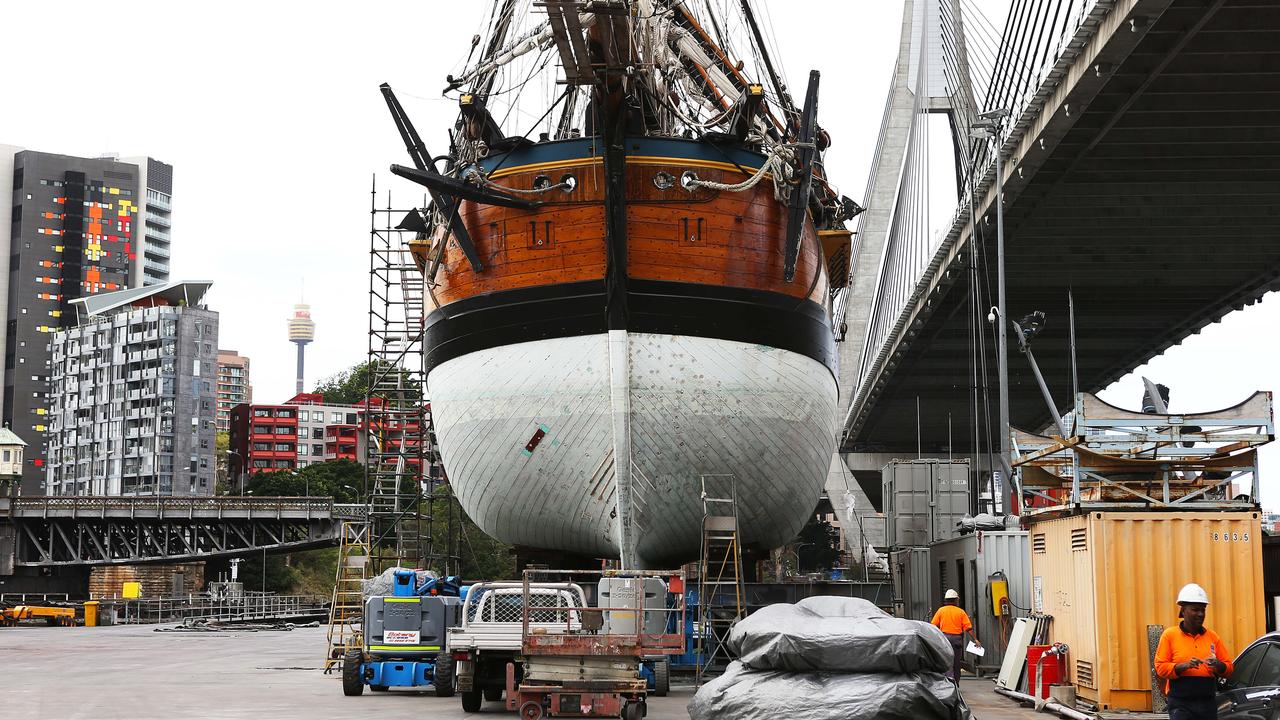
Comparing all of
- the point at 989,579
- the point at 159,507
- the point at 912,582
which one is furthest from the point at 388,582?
the point at 159,507

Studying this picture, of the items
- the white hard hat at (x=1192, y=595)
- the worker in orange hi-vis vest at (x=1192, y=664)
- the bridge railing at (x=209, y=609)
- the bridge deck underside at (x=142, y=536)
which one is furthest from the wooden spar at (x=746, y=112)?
the bridge deck underside at (x=142, y=536)

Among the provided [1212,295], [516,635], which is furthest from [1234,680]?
[1212,295]

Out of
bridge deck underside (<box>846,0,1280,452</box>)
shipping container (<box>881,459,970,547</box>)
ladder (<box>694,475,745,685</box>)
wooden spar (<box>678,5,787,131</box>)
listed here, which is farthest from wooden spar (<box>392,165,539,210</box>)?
shipping container (<box>881,459,970,547</box>)

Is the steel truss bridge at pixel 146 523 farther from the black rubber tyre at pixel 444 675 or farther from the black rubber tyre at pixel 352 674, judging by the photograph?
the black rubber tyre at pixel 444 675

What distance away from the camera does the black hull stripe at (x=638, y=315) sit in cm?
1855

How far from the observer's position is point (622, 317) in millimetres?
18391

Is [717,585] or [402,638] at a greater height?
[717,585]

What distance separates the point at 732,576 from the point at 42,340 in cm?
14478

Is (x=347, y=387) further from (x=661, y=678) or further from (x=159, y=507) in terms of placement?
(x=661, y=678)

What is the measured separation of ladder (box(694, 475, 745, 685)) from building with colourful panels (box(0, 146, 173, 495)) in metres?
136

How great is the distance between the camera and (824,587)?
19.3 m

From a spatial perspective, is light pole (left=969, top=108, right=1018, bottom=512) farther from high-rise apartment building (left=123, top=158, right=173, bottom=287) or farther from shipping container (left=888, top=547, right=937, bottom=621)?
high-rise apartment building (left=123, top=158, right=173, bottom=287)

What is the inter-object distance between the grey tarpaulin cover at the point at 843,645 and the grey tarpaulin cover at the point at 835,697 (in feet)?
0.23

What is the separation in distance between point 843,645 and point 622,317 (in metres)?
9.24
